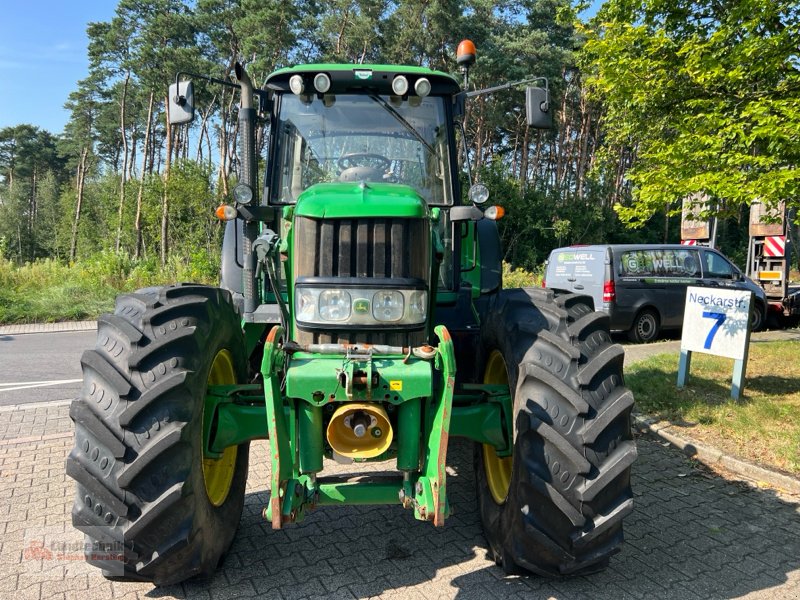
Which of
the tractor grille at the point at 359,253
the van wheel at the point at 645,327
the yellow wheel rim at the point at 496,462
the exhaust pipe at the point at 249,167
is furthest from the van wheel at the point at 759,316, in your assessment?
the tractor grille at the point at 359,253

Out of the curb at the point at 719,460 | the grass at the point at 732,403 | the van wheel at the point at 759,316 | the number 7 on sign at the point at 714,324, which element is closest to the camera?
the curb at the point at 719,460

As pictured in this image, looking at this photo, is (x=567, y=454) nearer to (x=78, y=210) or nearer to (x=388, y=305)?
(x=388, y=305)

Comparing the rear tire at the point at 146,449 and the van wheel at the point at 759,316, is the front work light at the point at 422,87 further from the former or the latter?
the van wheel at the point at 759,316

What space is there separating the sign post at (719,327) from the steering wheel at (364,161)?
14.1 feet

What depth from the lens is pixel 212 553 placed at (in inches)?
112

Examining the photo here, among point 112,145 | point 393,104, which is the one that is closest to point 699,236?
point 393,104

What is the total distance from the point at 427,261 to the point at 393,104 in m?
1.71

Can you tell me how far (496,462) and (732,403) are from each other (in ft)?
12.6

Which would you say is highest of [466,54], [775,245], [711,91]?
[711,91]

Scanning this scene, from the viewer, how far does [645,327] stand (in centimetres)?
1185

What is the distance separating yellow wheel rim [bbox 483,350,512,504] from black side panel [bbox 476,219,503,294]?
1.49m

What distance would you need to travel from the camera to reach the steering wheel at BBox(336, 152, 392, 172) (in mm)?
4152

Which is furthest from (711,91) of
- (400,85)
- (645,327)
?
(645,327)

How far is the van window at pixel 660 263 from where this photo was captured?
1166 centimetres
